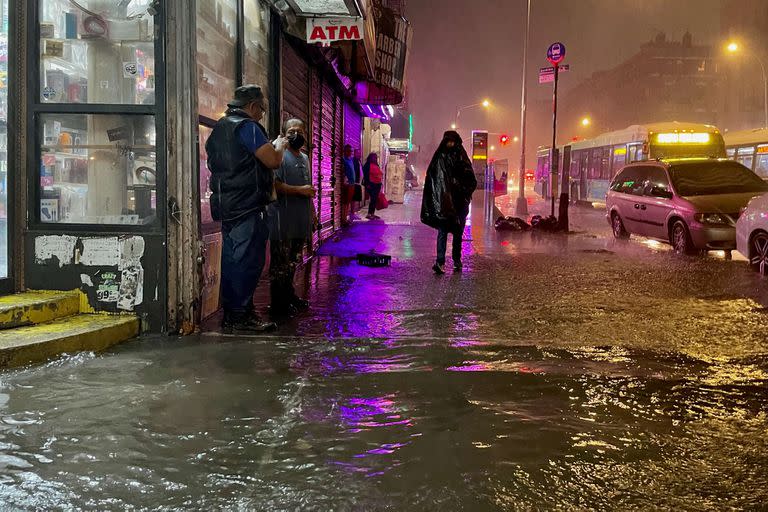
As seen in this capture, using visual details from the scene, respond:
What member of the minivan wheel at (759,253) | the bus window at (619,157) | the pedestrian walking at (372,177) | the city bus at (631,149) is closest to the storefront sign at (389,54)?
the pedestrian walking at (372,177)

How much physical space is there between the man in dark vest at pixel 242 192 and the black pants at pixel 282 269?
643 mm

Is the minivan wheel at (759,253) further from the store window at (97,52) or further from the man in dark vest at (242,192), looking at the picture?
the store window at (97,52)

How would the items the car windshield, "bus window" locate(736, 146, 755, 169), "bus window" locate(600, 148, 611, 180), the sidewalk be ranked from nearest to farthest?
the sidewalk → the car windshield → "bus window" locate(736, 146, 755, 169) → "bus window" locate(600, 148, 611, 180)

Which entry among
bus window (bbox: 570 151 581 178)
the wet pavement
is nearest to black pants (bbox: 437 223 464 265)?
the wet pavement

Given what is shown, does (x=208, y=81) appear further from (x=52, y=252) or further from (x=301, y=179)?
(x=52, y=252)

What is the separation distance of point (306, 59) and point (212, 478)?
30.8ft

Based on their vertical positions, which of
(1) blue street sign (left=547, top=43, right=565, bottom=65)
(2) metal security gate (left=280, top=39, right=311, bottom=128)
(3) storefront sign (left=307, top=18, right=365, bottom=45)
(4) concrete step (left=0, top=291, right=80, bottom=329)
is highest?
(1) blue street sign (left=547, top=43, right=565, bottom=65)

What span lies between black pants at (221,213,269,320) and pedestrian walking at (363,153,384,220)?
1438 cm

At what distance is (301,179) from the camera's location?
22.1 feet

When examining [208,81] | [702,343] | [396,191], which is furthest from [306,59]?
[396,191]

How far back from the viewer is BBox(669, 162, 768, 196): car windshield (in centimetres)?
1210

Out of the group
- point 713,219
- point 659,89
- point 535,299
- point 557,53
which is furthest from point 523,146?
point 659,89

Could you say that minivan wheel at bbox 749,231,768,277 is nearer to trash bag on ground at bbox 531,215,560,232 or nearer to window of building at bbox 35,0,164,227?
trash bag on ground at bbox 531,215,560,232

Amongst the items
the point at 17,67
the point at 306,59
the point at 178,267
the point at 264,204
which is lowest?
the point at 178,267
